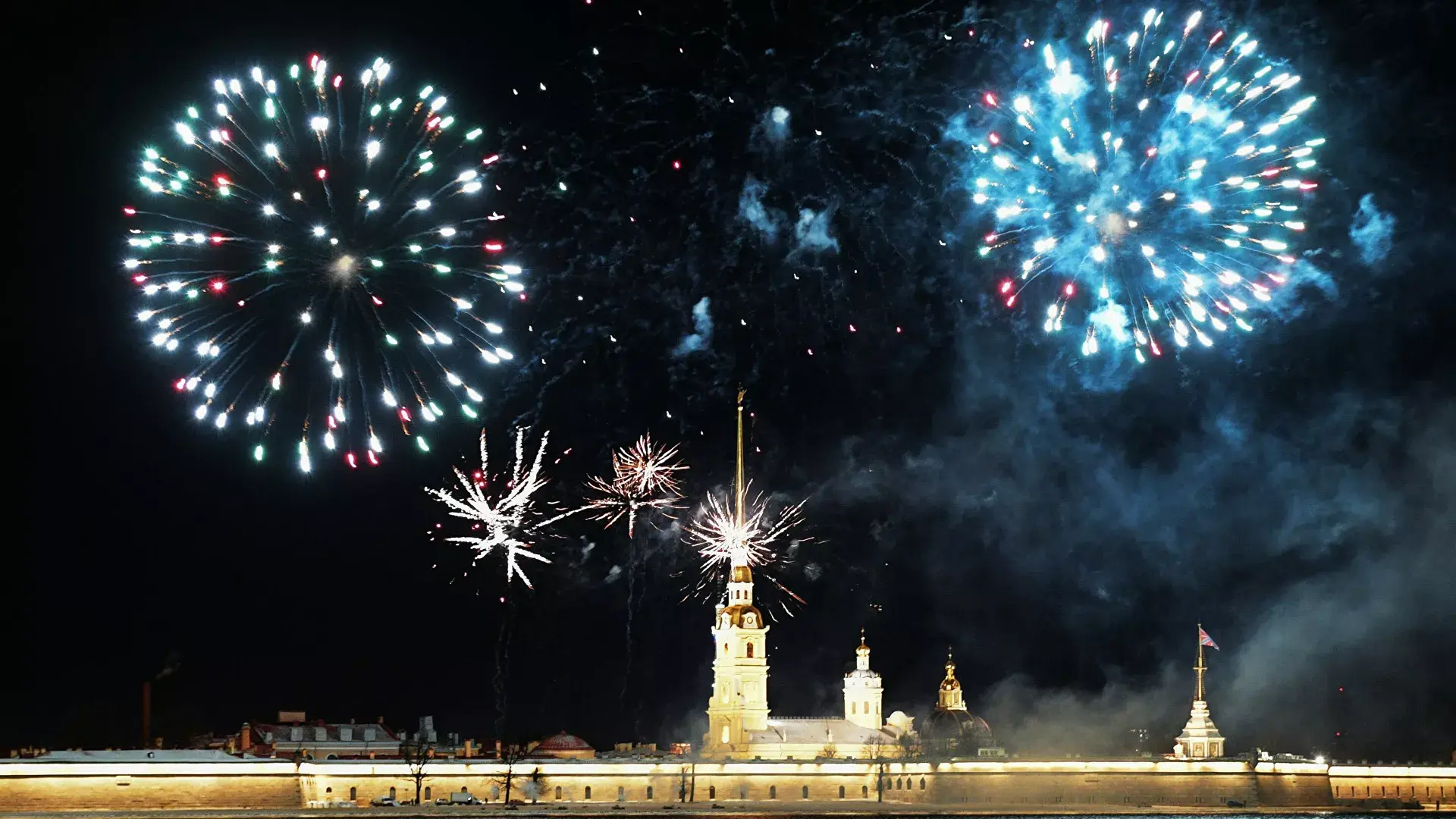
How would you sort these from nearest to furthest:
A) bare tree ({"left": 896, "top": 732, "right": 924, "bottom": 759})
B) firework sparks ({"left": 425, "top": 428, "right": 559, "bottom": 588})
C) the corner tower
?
firework sparks ({"left": 425, "top": 428, "right": 559, "bottom": 588}) → bare tree ({"left": 896, "top": 732, "right": 924, "bottom": 759}) → the corner tower

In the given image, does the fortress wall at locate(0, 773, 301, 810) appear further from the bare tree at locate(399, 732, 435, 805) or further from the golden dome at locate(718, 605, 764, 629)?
the golden dome at locate(718, 605, 764, 629)

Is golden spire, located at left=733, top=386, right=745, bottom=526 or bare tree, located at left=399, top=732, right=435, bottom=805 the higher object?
golden spire, located at left=733, top=386, right=745, bottom=526

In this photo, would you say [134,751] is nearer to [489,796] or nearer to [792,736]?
[489,796]

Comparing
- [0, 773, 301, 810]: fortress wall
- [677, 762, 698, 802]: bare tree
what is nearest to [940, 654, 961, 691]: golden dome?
[677, 762, 698, 802]: bare tree

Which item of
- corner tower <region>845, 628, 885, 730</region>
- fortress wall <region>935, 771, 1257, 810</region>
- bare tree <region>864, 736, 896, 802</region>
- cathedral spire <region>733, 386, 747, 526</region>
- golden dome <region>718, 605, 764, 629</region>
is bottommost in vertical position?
fortress wall <region>935, 771, 1257, 810</region>

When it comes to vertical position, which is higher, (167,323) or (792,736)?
(167,323)

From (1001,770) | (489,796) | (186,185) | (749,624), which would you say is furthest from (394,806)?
(186,185)
